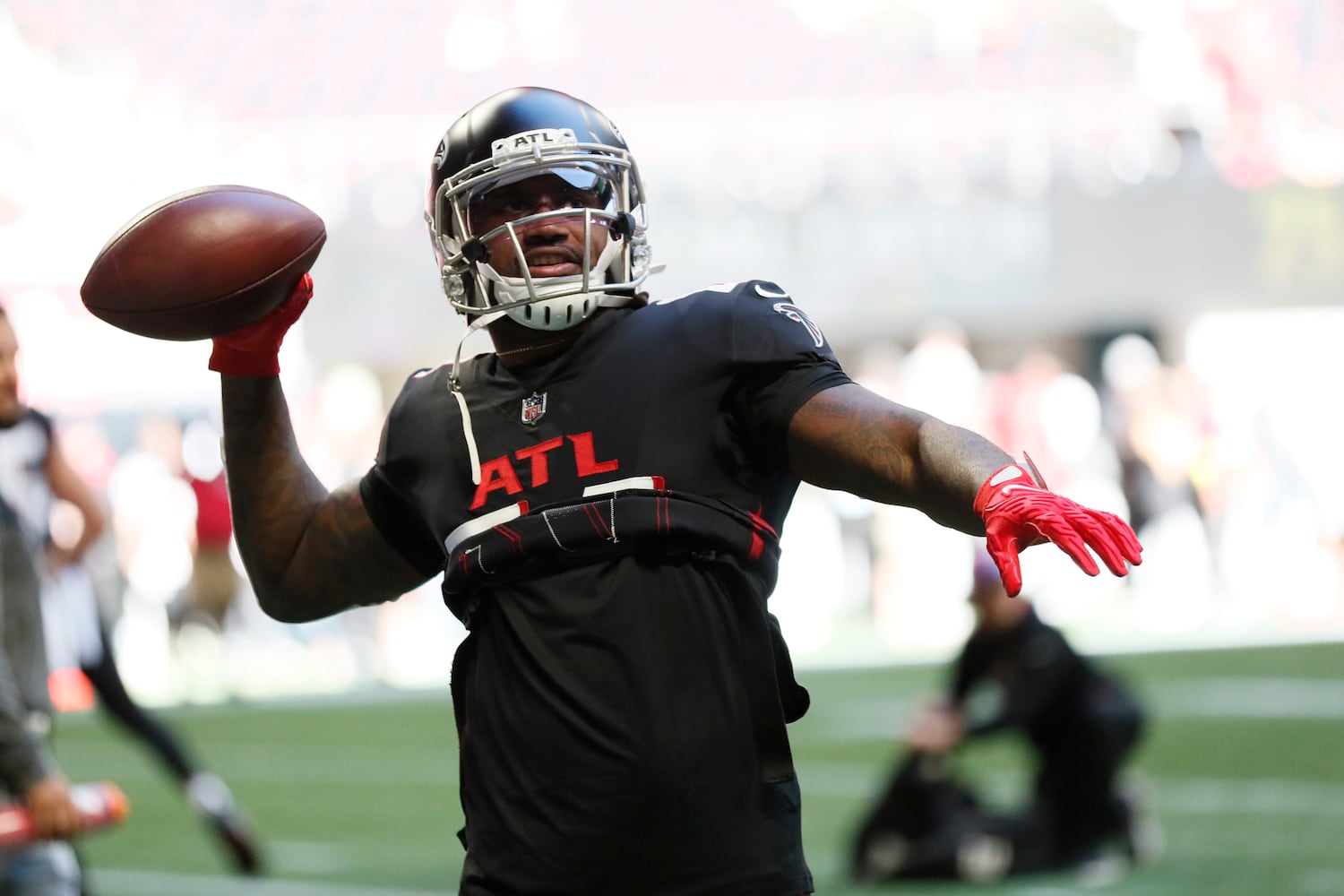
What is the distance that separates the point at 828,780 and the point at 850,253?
9.74 m

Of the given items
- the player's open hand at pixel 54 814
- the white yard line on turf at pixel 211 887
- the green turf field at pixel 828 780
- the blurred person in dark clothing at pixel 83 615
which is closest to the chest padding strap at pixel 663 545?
the player's open hand at pixel 54 814

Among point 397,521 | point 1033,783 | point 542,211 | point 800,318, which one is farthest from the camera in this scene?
point 1033,783

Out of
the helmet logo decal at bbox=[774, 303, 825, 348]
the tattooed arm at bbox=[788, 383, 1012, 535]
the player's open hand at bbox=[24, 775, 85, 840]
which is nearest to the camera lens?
the tattooed arm at bbox=[788, 383, 1012, 535]

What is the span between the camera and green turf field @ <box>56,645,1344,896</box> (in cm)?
658

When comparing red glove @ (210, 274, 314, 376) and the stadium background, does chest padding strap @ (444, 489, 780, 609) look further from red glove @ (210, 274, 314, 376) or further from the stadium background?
the stadium background

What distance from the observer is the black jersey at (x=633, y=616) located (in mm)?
2406

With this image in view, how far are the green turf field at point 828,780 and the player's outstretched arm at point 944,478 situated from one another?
400cm

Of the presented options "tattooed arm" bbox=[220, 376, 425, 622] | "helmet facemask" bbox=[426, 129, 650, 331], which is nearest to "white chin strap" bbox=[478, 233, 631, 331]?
"helmet facemask" bbox=[426, 129, 650, 331]

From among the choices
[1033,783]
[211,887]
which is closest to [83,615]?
[211,887]

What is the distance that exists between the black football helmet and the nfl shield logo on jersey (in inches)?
3.7

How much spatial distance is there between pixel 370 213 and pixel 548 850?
16.4 meters

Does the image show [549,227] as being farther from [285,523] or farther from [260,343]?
[285,523]

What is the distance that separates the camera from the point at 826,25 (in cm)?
1953

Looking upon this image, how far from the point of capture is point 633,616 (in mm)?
2447
